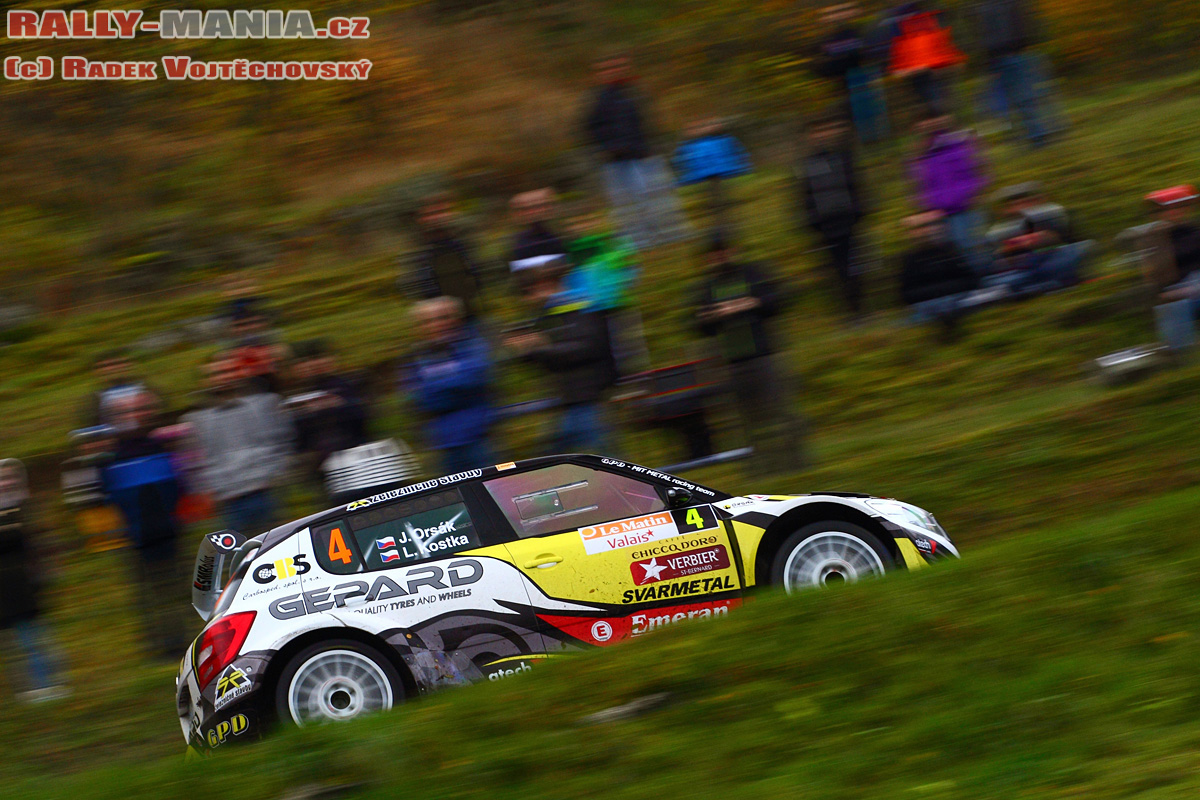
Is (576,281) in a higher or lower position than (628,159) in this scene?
lower

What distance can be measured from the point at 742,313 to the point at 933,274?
318 centimetres

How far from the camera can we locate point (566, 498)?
795 centimetres

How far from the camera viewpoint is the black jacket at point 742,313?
9.95 metres

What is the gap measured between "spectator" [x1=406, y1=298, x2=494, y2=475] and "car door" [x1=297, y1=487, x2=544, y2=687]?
5.71 ft

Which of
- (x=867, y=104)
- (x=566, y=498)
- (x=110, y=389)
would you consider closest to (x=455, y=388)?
(x=566, y=498)

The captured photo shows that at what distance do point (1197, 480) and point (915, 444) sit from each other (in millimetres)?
2219

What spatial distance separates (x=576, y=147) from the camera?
18.5 m

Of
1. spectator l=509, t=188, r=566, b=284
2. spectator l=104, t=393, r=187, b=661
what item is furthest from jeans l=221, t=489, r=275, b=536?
spectator l=509, t=188, r=566, b=284

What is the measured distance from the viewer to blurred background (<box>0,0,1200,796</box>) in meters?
9.70

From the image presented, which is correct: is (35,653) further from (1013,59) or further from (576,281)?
(1013,59)

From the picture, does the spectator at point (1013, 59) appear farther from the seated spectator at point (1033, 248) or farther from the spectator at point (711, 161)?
the spectator at point (711, 161)

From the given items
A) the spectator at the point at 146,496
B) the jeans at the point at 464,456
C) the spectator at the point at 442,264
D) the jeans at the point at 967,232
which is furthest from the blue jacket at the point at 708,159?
the spectator at the point at 146,496

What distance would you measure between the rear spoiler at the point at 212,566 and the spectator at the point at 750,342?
12.9 ft

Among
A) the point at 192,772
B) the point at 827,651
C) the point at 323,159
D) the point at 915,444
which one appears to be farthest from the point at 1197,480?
the point at 323,159
